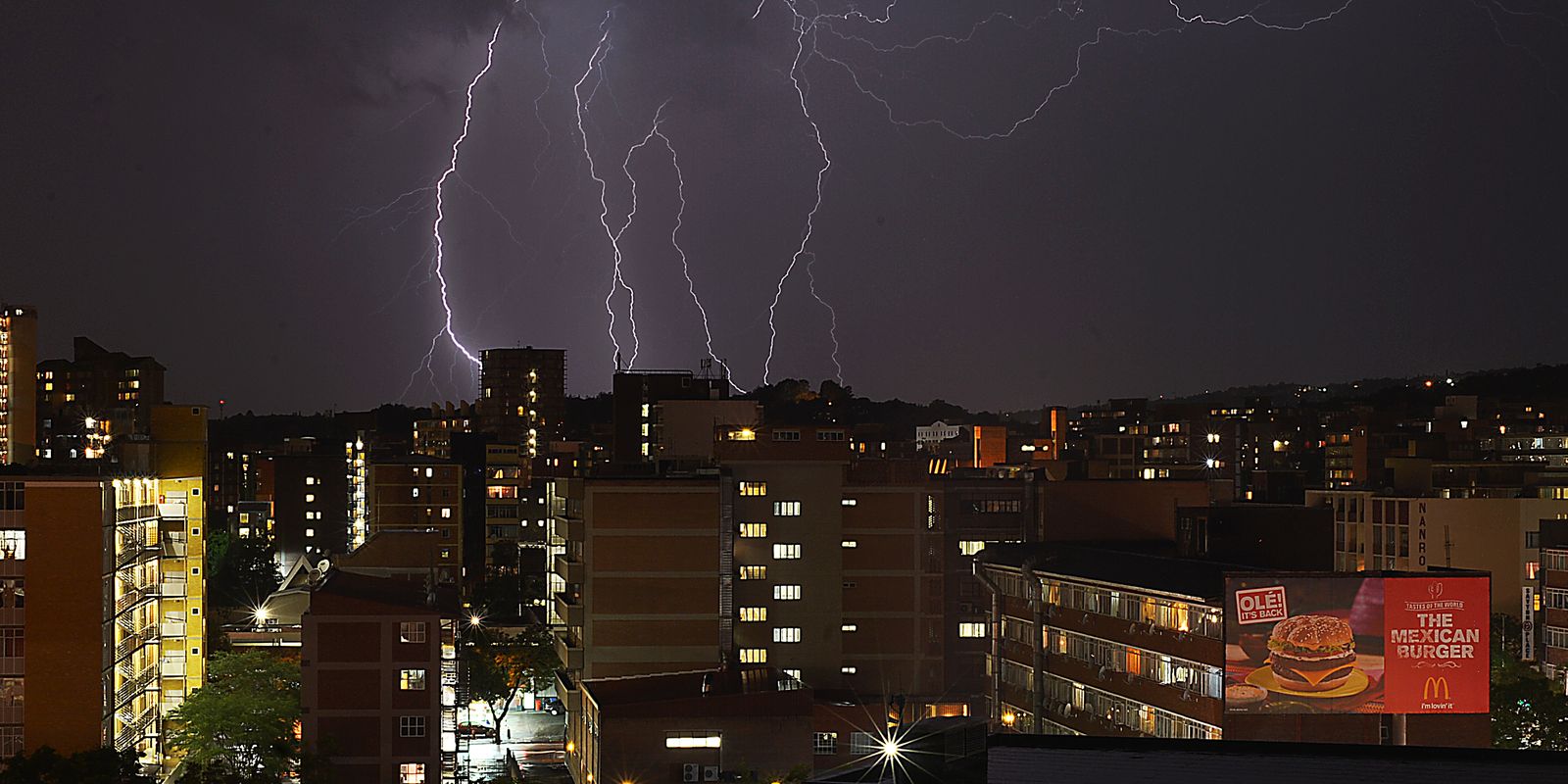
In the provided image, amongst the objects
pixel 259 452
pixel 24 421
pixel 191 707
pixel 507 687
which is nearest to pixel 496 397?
pixel 259 452

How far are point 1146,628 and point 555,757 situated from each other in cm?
1271

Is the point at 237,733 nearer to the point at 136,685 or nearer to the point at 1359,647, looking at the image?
the point at 136,685

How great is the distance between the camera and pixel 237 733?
71.3 feet

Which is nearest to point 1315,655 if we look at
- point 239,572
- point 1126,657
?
point 1126,657

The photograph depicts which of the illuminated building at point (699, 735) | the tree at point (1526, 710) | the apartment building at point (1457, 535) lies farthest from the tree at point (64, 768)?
the apartment building at point (1457, 535)

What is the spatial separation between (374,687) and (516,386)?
84268 mm

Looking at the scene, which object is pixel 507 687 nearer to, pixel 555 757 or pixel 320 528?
pixel 555 757

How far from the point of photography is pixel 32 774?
57.7ft

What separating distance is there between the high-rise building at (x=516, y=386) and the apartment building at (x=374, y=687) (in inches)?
3115

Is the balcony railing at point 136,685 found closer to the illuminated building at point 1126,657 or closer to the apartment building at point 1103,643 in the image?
the illuminated building at point 1126,657

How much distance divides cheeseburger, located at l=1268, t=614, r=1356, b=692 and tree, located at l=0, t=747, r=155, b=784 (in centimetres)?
1590

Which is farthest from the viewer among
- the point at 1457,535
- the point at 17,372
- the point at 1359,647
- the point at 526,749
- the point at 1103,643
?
the point at 17,372

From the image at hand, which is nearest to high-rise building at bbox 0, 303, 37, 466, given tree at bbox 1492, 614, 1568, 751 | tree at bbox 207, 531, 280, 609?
tree at bbox 207, 531, 280, 609

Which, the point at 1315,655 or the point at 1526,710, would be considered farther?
the point at 1526,710
